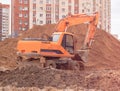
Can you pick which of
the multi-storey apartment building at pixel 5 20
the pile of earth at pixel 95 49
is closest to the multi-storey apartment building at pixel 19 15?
the multi-storey apartment building at pixel 5 20

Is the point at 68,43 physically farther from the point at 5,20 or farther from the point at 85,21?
the point at 5,20

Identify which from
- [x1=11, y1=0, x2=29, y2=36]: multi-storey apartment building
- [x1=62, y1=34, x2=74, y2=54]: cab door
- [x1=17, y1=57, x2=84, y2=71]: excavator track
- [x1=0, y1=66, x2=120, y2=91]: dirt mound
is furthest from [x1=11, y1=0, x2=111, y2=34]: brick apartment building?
[x1=0, y1=66, x2=120, y2=91]: dirt mound

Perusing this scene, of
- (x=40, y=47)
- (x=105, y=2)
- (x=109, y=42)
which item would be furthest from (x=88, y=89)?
(x=105, y=2)

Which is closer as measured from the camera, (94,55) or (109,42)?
(94,55)

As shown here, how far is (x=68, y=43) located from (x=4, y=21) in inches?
2002

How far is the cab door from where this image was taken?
63.0ft

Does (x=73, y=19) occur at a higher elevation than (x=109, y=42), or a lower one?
higher

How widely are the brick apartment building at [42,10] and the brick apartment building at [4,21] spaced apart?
39.9 inches

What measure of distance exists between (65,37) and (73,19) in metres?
2.58

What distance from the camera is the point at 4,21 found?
69.1 meters

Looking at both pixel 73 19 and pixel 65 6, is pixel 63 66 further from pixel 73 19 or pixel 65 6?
pixel 65 6

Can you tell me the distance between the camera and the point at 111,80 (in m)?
12.7

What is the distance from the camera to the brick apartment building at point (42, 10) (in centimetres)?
7025

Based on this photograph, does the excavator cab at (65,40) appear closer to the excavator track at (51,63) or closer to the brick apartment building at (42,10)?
the excavator track at (51,63)
